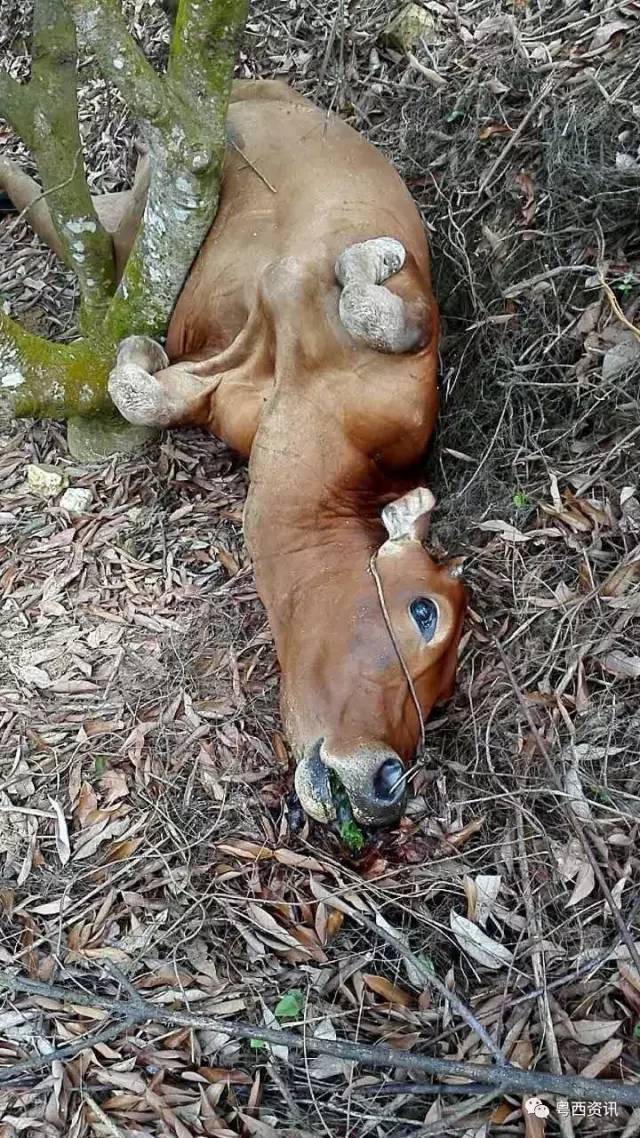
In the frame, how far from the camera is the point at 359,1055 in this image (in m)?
2.80

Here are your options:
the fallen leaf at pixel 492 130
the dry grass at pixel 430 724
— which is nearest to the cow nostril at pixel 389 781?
the dry grass at pixel 430 724

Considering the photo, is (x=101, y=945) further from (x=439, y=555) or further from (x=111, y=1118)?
(x=439, y=555)

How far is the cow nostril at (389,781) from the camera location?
3.18 m

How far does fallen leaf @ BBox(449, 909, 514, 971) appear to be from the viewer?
3.12 metres

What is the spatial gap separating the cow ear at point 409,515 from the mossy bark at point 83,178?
5.61 ft

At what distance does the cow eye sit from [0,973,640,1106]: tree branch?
1.34 m

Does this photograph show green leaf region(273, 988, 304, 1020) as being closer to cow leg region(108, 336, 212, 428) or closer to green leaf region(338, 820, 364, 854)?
green leaf region(338, 820, 364, 854)

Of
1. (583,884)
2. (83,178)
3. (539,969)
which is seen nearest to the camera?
(539,969)

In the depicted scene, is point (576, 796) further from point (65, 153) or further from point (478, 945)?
point (65, 153)

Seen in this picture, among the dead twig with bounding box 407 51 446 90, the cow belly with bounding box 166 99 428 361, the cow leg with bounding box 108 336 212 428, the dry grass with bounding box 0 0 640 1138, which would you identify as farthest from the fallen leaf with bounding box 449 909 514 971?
the dead twig with bounding box 407 51 446 90

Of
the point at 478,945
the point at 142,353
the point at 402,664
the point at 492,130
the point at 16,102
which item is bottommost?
the point at 478,945

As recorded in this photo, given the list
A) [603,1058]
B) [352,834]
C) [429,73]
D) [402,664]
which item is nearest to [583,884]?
[603,1058]

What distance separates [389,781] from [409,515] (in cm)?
102

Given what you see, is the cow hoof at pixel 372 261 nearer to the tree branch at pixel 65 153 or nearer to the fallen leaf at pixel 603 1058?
the tree branch at pixel 65 153
